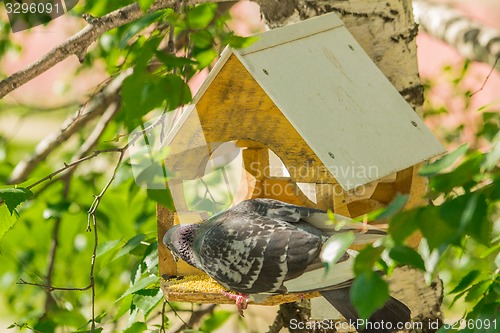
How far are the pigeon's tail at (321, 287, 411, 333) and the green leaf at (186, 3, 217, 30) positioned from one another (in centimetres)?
84

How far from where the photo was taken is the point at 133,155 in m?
2.40

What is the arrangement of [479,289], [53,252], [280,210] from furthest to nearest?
[53,252], [280,210], [479,289]

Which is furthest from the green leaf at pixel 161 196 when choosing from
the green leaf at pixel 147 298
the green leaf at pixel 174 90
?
the green leaf at pixel 147 298

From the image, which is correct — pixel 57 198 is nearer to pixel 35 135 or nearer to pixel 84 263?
pixel 84 263

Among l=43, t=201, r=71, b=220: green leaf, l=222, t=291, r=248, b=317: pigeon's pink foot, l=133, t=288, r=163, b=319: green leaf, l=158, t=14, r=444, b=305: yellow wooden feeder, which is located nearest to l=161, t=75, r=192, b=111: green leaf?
l=158, t=14, r=444, b=305: yellow wooden feeder

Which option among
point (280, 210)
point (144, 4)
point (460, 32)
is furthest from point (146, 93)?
point (460, 32)

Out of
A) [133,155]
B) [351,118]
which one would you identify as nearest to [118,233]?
[133,155]

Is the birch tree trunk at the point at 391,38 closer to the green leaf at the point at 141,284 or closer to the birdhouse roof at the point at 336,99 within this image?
the birdhouse roof at the point at 336,99

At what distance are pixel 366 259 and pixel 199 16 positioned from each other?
1280mm

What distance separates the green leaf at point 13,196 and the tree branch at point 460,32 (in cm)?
202

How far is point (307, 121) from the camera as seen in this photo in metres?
1.89

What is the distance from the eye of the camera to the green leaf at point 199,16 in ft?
7.24

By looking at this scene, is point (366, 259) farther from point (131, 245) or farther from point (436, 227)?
point (131, 245)

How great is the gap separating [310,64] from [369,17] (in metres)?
0.35
